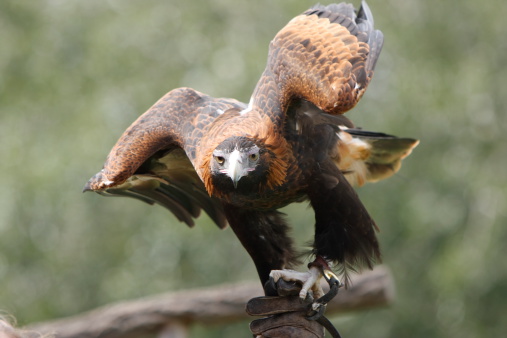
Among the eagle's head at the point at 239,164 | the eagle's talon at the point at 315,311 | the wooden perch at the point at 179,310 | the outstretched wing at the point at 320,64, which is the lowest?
the wooden perch at the point at 179,310

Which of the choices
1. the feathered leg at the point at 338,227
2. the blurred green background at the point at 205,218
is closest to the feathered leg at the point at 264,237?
the feathered leg at the point at 338,227

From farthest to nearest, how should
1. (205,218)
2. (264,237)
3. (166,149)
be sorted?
(205,218) < (166,149) < (264,237)

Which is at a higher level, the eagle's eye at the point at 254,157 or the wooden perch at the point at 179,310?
the eagle's eye at the point at 254,157

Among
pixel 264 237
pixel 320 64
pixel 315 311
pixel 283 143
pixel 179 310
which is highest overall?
pixel 320 64

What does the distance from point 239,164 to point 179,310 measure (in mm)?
3105

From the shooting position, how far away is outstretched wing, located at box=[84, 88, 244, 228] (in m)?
4.87

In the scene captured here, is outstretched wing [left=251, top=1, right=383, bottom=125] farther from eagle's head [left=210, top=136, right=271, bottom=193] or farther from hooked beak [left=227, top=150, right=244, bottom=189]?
hooked beak [left=227, top=150, right=244, bottom=189]

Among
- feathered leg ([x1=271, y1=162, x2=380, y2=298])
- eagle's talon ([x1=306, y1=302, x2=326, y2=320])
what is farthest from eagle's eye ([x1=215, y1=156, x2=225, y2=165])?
eagle's talon ([x1=306, y1=302, x2=326, y2=320])

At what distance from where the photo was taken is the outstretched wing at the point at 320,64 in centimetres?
437

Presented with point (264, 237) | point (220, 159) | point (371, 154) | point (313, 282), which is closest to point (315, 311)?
point (313, 282)

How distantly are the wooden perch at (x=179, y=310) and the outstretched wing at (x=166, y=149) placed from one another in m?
1.74

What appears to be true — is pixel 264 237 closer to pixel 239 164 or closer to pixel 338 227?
pixel 338 227

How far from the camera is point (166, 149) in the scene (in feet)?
16.9

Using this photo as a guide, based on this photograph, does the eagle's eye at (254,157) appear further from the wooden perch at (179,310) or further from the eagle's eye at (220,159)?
the wooden perch at (179,310)
